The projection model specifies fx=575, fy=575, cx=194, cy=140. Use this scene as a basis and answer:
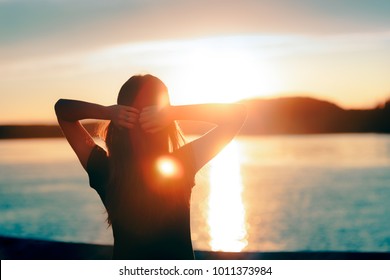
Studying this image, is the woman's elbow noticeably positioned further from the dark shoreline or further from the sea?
the sea

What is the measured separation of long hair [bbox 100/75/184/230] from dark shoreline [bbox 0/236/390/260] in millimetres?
2728

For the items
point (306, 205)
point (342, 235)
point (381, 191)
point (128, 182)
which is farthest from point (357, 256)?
point (381, 191)

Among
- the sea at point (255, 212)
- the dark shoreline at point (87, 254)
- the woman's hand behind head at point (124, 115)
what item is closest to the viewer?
the woman's hand behind head at point (124, 115)

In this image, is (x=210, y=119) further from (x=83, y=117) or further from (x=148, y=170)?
(x=83, y=117)

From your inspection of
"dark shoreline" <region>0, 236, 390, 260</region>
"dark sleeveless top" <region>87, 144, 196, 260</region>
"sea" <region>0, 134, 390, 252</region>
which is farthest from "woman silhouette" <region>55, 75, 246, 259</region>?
"sea" <region>0, 134, 390, 252</region>

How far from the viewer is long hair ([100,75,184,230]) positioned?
78.8 inches

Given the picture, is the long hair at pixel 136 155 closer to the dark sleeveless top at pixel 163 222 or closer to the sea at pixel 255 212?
the dark sleeveless top at pixel 163 222

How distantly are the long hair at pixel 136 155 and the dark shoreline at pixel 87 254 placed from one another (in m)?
2.73

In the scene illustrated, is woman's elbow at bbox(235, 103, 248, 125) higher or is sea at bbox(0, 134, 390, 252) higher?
sea at bbox(0, 134, 390, 252)

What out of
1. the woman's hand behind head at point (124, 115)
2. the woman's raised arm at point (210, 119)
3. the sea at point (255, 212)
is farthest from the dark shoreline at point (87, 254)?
the sea at point (255, 212)

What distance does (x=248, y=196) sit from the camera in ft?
132

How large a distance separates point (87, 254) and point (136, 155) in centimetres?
306

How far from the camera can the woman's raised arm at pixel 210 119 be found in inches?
78.3

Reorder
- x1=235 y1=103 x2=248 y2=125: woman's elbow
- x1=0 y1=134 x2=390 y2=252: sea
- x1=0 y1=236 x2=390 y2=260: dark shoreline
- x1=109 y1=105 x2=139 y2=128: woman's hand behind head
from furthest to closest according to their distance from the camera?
x1=0 y1=134 x2=390 y2=252: sea < x1=0 y1=236 x2=390 y2=260: dark shoreline < x1=235 y1=103 x2=248 y2=125: woman's elbow < x1=109 y1=105 x2=139 y2=128: woman's hand behind head
